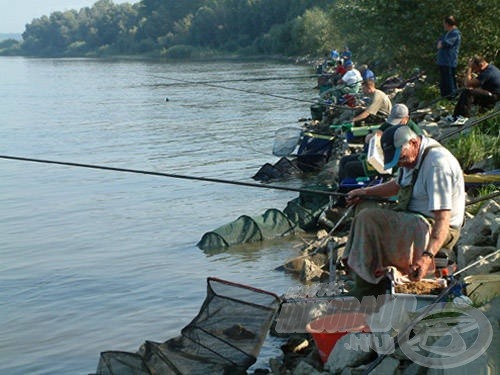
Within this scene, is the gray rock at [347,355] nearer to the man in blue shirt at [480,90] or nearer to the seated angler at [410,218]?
the seated angler at [410,218]

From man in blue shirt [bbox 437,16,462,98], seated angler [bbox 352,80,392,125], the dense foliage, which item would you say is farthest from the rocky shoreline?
the dense foliage

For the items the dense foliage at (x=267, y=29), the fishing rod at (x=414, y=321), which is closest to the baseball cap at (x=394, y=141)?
the fishing rod at (x=414, y=321)

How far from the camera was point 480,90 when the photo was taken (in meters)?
13.2

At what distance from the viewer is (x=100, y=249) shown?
12.8 metres

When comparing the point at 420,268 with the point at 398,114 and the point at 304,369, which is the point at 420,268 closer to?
the point at 304,369

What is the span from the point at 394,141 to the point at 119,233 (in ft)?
27.2

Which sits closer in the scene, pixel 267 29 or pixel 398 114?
pixel 398 114

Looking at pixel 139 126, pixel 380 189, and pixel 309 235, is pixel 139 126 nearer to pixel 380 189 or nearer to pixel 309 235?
pixel 309 235

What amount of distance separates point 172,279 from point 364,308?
16.2ft

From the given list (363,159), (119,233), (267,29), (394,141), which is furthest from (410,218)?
(267,29)

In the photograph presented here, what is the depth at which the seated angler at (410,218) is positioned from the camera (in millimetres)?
6094

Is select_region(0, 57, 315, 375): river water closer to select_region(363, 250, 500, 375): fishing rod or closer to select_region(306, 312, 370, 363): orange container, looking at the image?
select_region(306, 312, 370, 363): orange container

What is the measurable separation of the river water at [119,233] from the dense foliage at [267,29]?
159 inches

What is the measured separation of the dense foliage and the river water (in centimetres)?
403
